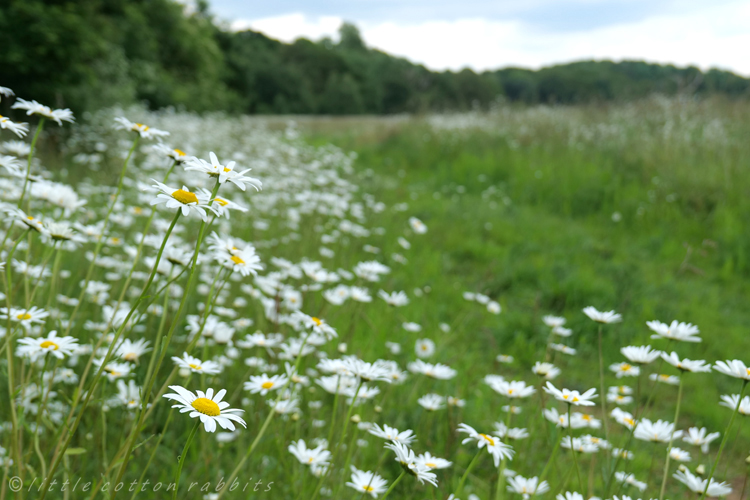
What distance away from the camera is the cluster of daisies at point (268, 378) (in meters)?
1.06

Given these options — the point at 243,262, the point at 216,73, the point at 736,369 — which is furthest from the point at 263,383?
the point at 216,73

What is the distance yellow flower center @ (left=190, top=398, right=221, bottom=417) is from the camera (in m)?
0.83

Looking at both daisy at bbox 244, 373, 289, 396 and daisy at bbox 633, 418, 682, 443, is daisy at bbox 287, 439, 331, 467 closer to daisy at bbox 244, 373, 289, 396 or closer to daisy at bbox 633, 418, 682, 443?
daisy at bbox 244, 373, 289, 396

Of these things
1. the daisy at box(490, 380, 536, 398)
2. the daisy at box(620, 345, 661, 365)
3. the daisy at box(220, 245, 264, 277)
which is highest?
the daisy at box(220, 245, 264, 277)

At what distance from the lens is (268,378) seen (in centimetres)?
157

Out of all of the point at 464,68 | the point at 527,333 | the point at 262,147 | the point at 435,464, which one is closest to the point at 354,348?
the point at 527,333

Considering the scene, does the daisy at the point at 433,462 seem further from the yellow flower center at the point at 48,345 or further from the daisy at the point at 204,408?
the yellow flower center at the point at 48,345

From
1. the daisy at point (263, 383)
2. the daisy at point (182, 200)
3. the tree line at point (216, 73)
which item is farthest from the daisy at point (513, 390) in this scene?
the tree line at point (216, 73)

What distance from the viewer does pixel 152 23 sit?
15.0 m

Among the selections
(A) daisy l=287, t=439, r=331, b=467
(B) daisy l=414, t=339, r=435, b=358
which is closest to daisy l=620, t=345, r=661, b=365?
(A) daisy l=287, t=439, r=331, b=467

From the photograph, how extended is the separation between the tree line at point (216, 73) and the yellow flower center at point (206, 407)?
2581mm

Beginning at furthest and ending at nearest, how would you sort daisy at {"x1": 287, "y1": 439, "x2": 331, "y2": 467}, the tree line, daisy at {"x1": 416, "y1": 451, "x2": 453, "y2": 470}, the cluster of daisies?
the tree line
daisy at {"x1": 287, "y1": 439, "x2": 331, "y2": 467}
daisy at {"x1": 416, "y1": 451, "x2": 453, "y2": 470}
the cluster of daisies

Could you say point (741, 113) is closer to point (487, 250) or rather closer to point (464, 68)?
point (487, 250)

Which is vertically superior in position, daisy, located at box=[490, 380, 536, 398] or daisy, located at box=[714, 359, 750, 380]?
daisy, located at box=[714, 359, 750, 380]
